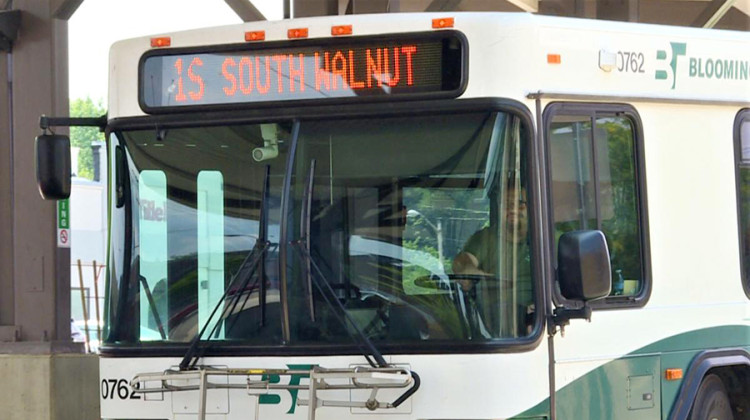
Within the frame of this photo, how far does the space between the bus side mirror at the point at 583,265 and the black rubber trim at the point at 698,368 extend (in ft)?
3.65

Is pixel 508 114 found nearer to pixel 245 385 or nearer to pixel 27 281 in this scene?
pixel 245 385

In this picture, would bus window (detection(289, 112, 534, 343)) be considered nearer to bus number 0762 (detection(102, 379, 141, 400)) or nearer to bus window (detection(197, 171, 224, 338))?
bus window (detection(197, 171, 224, 338))

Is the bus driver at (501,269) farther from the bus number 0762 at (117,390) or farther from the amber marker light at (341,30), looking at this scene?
the bus number 0762 at (117,390)

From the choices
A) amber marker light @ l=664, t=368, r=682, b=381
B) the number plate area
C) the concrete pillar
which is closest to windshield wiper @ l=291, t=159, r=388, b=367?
the number plate area

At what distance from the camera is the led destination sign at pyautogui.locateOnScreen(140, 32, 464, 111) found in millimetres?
5566

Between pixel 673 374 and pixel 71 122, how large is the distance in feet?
10.6

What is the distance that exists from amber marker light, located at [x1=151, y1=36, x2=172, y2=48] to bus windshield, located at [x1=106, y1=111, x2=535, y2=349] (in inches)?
22.4

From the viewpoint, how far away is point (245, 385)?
216 inches

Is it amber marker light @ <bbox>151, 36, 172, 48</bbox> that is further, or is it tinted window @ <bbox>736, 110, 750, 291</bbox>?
tinted window @ <bbox>736, 110, 750, 291</bbox>

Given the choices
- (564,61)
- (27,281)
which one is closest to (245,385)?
(564,61)

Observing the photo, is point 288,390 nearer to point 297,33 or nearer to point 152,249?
point 152,249

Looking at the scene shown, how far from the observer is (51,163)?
6012 millimetres

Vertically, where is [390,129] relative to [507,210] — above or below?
above

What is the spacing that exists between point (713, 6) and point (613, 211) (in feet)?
39.8
